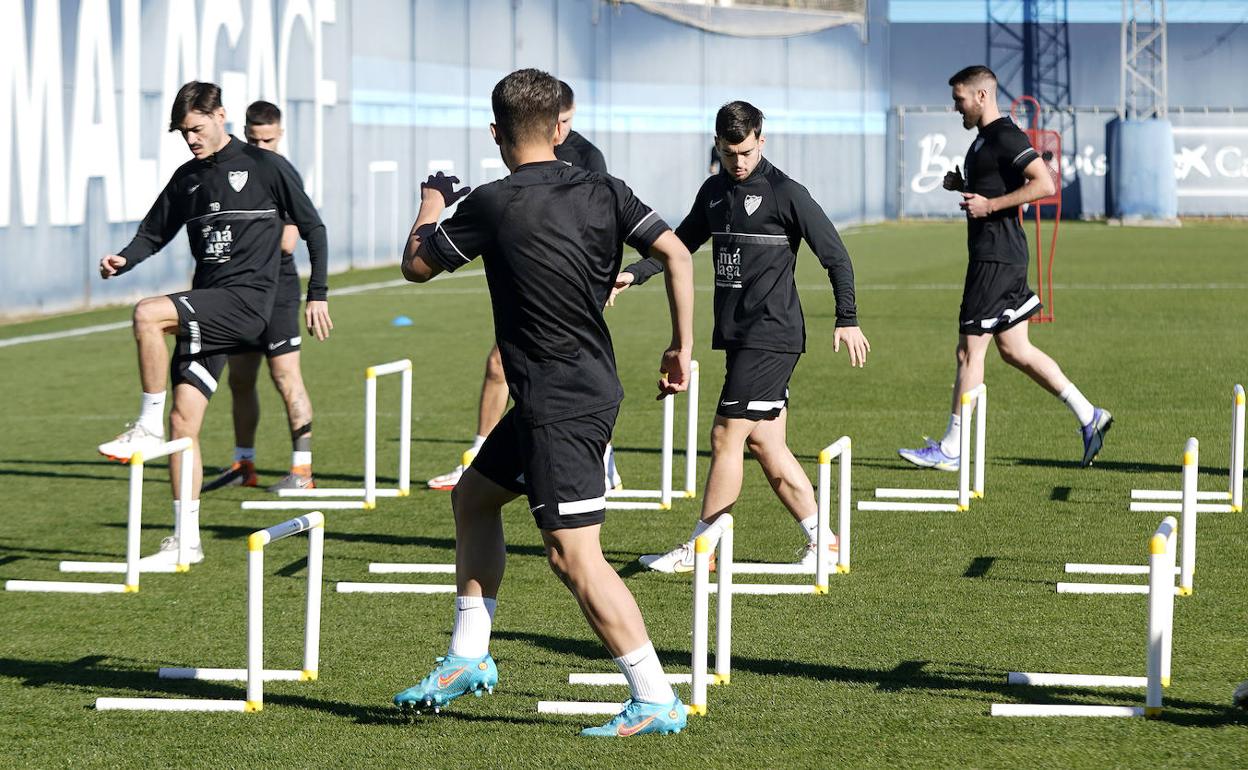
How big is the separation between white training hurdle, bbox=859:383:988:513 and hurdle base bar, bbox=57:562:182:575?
359 centimetres

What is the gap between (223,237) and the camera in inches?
335

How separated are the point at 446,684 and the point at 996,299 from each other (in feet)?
19.6

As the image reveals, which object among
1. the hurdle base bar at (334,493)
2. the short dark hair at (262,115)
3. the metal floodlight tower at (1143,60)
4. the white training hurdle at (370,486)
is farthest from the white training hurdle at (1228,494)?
the metal floodlight tower at (1143,60)

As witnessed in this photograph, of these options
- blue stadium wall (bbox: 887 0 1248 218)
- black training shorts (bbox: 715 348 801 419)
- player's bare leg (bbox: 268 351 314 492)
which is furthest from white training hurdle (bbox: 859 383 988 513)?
blue stadium wall (bbox: 887 0 1248 218)

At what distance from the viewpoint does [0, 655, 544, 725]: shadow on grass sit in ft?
18.2

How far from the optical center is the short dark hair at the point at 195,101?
8203 millimetres

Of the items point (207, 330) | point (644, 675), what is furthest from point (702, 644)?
point (207, 330)

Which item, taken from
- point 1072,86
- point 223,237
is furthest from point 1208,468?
point 1072,86

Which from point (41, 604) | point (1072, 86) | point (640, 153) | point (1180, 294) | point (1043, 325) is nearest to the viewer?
point (41, 604)

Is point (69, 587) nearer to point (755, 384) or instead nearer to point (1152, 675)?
point (755, 384)

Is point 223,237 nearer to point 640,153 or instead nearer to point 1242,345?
point 1242,345

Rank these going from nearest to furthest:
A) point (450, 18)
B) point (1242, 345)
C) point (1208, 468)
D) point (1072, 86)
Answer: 1. point (1208, 468)
2. point (1242, 345)
3. point (450, 18)
4. point (1072, 86)

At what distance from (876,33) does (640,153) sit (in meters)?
14.2

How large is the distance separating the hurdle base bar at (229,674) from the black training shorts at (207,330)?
7.76ft
